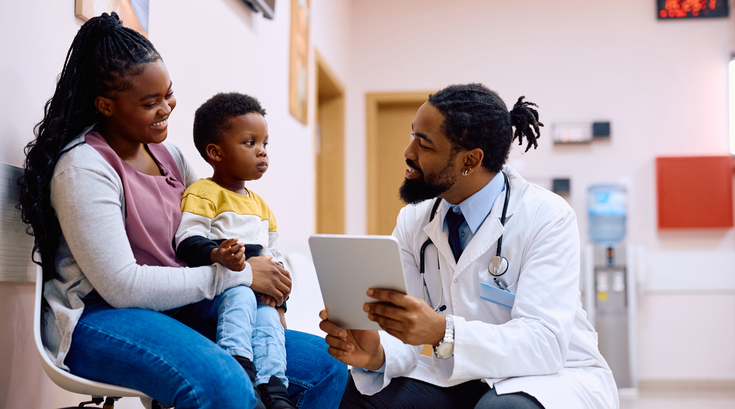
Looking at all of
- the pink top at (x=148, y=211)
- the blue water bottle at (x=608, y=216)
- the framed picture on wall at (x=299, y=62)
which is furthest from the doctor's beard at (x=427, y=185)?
the blue water bottle at (x=608, y=216)

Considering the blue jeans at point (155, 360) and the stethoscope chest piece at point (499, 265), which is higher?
the stethoscope chest piece at point (499, 265)

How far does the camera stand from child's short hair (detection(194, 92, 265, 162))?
1.63 m

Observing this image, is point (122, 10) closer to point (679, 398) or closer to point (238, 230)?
point (238, 230)

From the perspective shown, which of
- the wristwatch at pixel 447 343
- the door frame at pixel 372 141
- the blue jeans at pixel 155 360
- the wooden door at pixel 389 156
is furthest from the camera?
the wooden door at pixel 389 156

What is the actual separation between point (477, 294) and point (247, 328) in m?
0.62

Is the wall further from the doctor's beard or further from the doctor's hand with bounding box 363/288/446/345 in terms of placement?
the doctor's hand with bounding box 363/288/446/345

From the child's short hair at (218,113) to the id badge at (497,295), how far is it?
80cm

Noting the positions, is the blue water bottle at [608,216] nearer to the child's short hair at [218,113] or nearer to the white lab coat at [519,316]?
the white lab coat at [519,316]

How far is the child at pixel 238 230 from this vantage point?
127cm

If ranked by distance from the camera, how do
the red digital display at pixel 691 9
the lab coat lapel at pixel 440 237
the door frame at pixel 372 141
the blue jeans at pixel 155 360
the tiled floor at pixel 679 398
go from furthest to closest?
the door frame at pixel 372 141
the red digital display at pixel 691 9
the tiled floor at pixel 679 398
the lab coat lapel at pixel 440 237
the blue jeans at pixel 155 360

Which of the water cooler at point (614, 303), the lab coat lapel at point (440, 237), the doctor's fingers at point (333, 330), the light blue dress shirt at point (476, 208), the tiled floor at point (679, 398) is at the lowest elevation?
the tiled floor at point (679, 398)

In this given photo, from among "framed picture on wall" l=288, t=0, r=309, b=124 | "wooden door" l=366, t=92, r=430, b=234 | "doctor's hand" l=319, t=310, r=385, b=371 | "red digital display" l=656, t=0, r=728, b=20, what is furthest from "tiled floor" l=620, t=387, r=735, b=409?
"doctor's hand" l=319, t=310, r=385, b=371

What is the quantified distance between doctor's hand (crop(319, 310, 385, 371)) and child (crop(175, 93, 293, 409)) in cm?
12

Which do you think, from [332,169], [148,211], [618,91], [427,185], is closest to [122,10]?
[148,211]
